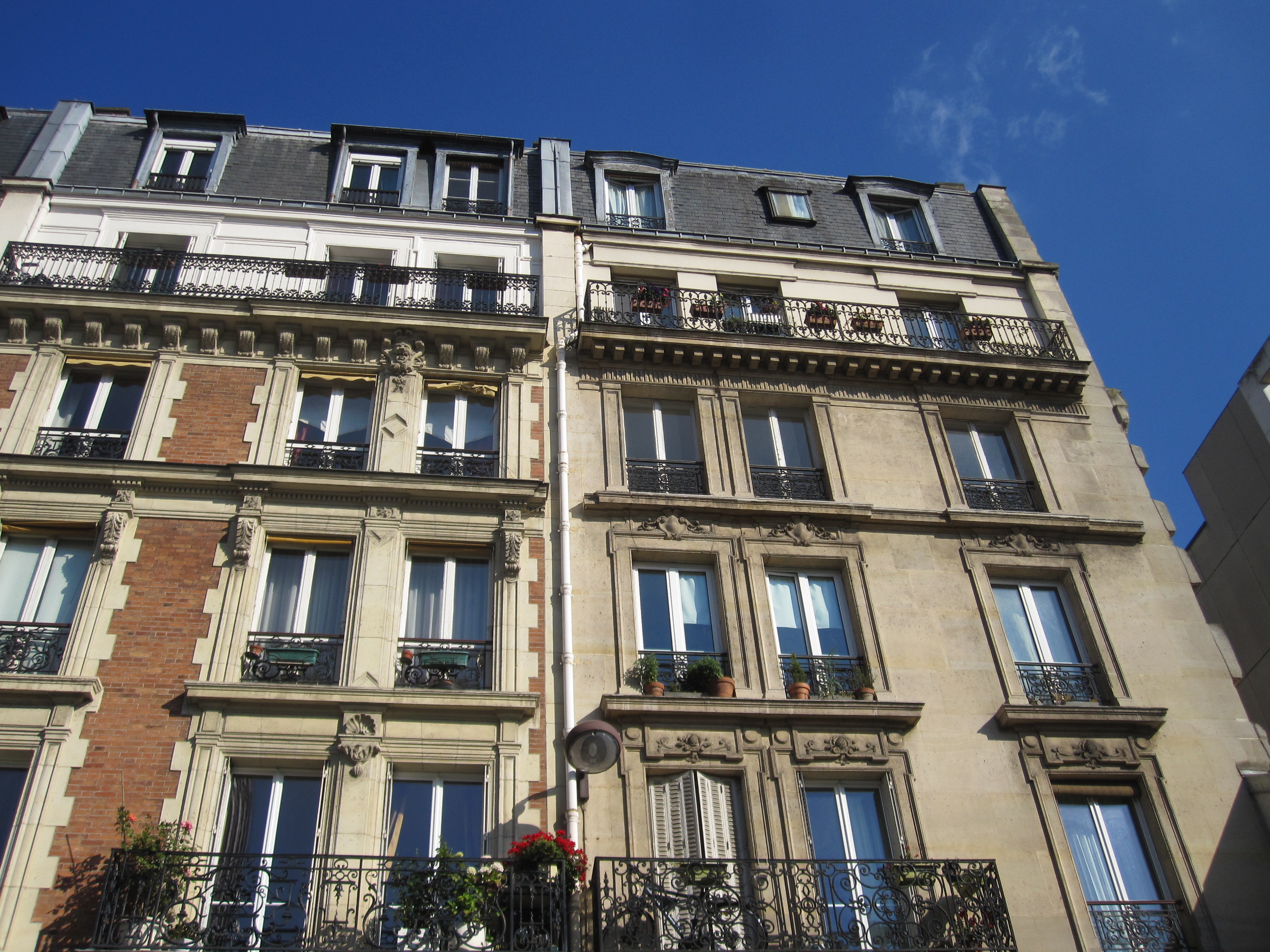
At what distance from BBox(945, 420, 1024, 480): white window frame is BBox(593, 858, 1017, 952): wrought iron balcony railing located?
6.58 m

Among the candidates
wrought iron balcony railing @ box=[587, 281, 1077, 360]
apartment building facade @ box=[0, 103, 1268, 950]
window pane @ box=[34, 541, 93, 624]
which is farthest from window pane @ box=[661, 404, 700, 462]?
window pane @ box=[34, 541, 93, 624]

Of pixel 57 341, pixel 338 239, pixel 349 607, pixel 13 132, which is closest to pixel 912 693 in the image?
pixel 349 607

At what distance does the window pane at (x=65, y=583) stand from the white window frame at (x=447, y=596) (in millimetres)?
3573

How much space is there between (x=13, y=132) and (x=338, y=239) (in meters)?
6.40

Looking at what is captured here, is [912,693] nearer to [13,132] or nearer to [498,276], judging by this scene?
[498,276]

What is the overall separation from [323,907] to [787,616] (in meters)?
6.43

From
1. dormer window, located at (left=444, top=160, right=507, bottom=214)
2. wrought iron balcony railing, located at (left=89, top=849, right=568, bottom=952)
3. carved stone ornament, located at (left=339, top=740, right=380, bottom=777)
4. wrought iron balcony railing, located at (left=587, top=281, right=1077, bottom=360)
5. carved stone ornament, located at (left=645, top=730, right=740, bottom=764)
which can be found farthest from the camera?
dormer window, located at (left=444, top=160, right=507, bottom=214)

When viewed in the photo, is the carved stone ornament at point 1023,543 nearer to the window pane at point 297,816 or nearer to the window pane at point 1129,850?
the window pane at point 1129,850

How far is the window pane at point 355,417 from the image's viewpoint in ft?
48.4

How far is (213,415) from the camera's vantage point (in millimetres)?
14547

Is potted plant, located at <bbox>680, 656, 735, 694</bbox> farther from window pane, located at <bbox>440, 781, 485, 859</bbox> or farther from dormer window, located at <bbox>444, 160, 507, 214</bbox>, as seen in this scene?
dormer window, located at <bbox>444, 160, 507, 214</bbox>

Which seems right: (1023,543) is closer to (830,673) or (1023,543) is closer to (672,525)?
(830,673)

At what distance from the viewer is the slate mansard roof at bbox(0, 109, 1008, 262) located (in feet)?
59.6

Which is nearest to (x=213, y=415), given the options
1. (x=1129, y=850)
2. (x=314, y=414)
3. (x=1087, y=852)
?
(x=314, y=414)
